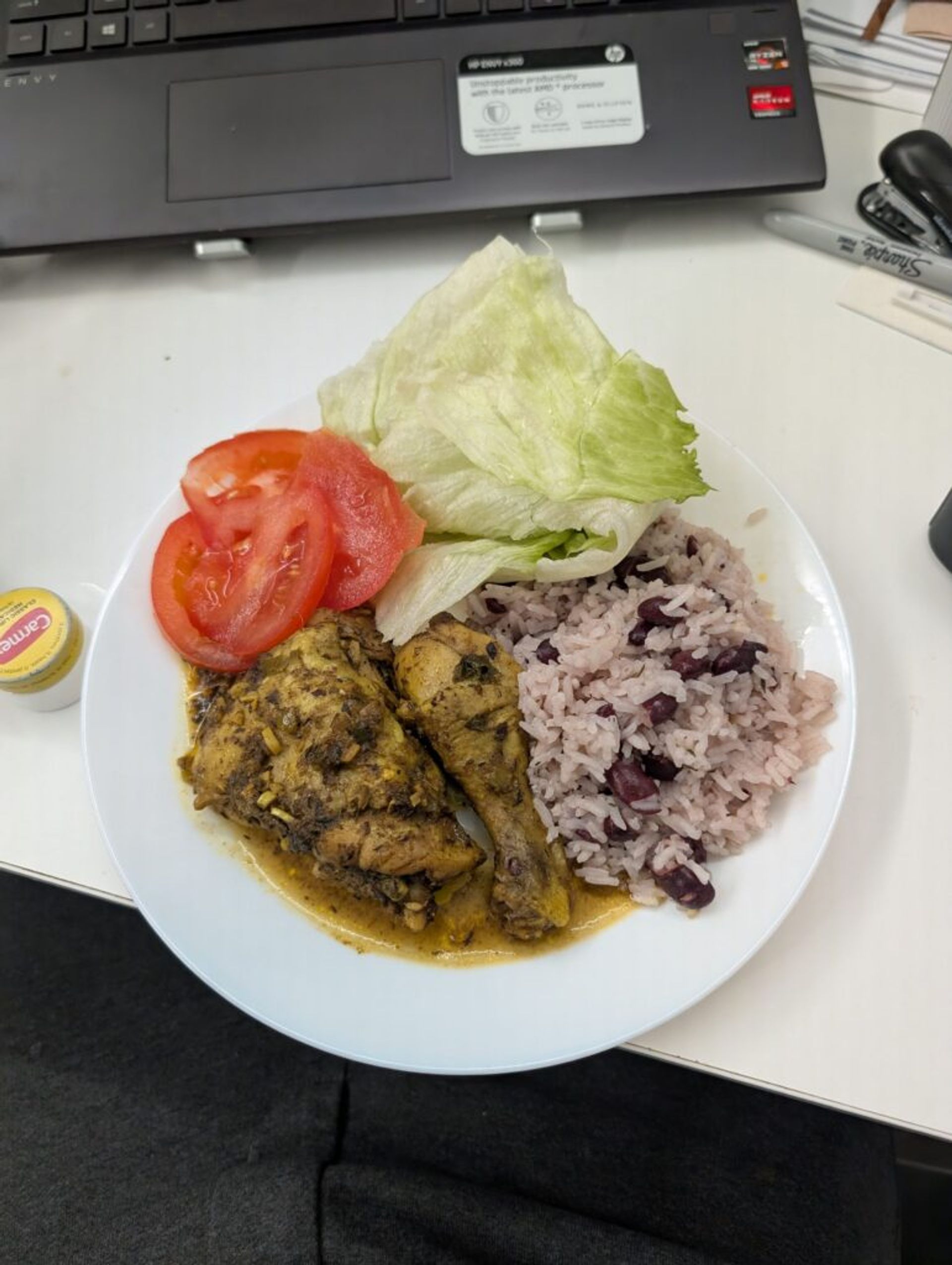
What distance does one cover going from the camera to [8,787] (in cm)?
169

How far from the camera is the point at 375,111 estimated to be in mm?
1950

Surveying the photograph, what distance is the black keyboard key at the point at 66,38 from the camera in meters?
2.00

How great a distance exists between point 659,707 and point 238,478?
0.91 m

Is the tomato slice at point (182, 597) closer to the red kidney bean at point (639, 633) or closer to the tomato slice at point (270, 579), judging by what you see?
the tomato slice at point (270, 579)

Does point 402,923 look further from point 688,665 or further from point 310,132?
point 310,132

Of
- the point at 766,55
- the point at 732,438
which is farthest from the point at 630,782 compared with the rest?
the point at 766,55

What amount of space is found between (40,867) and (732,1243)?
4.70ft

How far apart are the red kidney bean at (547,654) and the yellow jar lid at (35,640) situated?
86cm

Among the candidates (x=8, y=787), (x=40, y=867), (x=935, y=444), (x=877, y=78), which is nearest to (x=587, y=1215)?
(x=40, y=867)

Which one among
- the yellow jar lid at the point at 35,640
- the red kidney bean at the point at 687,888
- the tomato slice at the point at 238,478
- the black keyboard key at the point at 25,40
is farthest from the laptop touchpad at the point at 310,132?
the red kidney bean at the point at 687,888

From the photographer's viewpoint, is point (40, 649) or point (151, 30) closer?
point (40, 649)

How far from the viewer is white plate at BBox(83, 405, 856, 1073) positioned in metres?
1.33

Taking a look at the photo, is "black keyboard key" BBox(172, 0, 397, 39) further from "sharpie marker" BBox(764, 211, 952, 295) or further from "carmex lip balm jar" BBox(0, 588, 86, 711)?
"carmex lip balm jar" BBox(0, 588, 86, 711)

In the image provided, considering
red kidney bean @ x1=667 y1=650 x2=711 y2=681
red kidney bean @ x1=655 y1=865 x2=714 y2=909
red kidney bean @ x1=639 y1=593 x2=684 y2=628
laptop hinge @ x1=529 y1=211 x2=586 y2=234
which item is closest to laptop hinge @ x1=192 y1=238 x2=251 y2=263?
laptop hinge @ x1=529 y1=211 x2=586 y2=234
